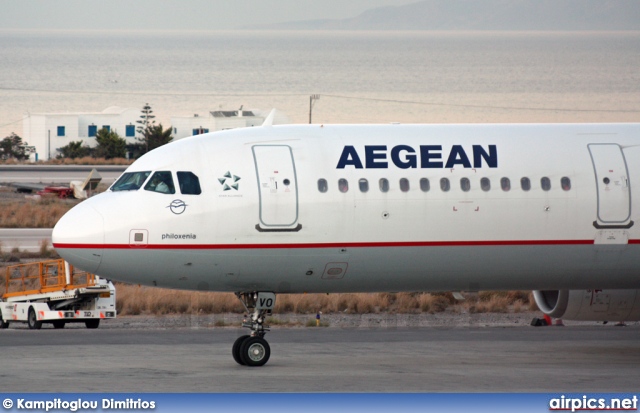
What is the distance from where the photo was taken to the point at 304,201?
18.6 metres

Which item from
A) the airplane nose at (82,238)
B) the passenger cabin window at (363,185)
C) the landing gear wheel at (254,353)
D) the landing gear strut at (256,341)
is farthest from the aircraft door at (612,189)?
the airplane nose at (82,238)

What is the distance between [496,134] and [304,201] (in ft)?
12.9

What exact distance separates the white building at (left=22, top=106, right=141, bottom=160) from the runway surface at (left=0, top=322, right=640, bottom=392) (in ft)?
338

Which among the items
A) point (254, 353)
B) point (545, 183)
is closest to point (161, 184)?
point (254, 353)

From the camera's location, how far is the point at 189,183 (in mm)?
18578

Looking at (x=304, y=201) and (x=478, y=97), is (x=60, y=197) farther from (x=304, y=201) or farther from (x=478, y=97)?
(x=478, y=97)

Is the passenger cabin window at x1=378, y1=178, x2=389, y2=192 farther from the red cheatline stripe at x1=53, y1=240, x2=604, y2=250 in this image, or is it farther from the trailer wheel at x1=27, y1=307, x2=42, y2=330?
the trailer wheel at x1=27, y1=307, x2=42, y2=330

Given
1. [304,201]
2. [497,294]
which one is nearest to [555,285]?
[304,201]

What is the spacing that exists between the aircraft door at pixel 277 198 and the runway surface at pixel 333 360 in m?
2.57

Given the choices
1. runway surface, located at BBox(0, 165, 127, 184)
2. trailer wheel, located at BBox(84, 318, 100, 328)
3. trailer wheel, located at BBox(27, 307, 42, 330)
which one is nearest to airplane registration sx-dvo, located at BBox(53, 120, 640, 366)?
trailer wheel, located at BBox(84, 318, 100, 328)

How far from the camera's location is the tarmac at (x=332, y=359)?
55.9 feet

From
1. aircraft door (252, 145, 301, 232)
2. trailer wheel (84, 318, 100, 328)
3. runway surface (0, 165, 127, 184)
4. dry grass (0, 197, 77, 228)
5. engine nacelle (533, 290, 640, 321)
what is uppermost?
runway surface (0, 165, 127, 184)

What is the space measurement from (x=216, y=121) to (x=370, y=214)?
100781 millimetres

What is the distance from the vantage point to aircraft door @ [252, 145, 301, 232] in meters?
18.5
